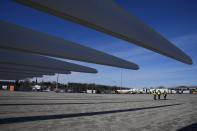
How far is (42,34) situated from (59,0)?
9.54m

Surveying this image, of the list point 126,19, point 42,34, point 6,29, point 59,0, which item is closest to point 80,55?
point 42,34

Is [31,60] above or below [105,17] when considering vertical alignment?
below

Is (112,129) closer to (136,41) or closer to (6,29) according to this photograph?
(136,41)

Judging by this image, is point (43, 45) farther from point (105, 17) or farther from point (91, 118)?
point (91, 118)

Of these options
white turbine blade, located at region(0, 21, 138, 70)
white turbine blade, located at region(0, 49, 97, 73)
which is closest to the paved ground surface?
white turbine blade, located at region(0, 21, 138, 70)

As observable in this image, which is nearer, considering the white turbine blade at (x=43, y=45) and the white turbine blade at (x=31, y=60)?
the white turbine blade at (x=43, y=45)

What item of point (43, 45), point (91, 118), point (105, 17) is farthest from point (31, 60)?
point (105, 17)

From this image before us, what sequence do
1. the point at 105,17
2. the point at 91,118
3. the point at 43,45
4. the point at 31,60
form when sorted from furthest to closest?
the point at 31,60
the point at 43,45
the point at 91,118
the point at 105,17

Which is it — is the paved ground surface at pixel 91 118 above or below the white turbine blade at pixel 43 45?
below

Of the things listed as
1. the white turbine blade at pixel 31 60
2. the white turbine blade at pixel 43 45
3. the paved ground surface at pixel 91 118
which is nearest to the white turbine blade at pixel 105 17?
the paved ground surface at pixel 91 118

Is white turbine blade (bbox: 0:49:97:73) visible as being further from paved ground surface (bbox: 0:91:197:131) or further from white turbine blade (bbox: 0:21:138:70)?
paved ground surface (bbox: 0:91:197:131)

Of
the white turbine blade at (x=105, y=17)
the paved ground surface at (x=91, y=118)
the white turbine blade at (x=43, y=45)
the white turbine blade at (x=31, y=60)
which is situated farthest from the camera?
the white turbine blade at (x=31, y=60)

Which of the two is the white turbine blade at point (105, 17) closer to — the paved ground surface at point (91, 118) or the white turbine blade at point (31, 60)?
the paved ground surface at point (91, 118)

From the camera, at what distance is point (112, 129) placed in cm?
801
